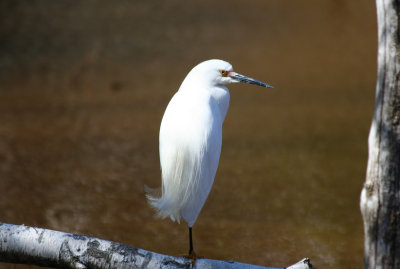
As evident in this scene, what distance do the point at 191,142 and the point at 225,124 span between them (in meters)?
3.23

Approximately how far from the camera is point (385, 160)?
164 cm

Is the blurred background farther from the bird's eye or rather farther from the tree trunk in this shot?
the tree trunk

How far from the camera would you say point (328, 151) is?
4863 mm

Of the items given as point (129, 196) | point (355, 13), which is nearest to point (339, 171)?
point (129, 196)

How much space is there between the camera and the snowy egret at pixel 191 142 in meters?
2.34

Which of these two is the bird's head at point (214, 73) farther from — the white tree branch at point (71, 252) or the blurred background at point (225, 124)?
the blurred background at point (225, 124)

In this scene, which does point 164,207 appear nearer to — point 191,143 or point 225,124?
point 191,143

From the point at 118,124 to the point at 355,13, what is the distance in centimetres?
475

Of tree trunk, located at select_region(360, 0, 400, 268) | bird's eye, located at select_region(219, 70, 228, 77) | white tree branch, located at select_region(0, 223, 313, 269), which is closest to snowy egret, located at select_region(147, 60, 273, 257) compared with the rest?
bird's eye, located at select_region(219, 70, 228, 77)

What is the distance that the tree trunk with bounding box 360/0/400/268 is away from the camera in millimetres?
1606

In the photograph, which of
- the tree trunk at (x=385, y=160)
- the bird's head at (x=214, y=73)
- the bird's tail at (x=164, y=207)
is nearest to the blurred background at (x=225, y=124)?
the bird's tail at (x=164, y=207)

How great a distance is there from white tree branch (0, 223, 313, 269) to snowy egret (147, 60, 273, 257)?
0.43 meters

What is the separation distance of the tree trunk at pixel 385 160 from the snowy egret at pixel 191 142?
858 mm

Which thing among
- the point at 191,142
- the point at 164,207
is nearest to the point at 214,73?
the point at 191,142
